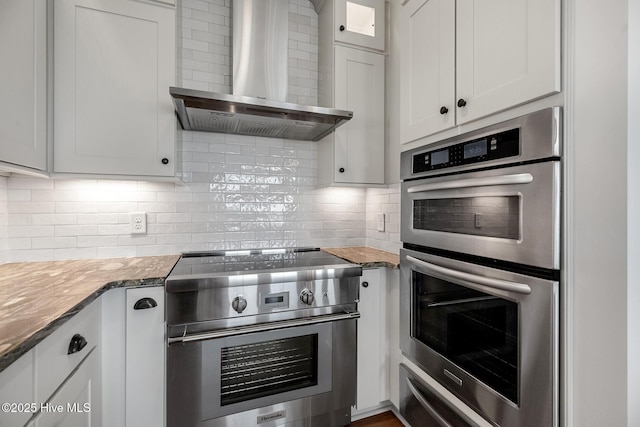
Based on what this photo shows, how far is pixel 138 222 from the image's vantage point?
70.9 inches

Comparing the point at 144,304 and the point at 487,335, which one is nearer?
the point at 487,335

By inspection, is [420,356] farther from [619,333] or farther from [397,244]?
[619,333]

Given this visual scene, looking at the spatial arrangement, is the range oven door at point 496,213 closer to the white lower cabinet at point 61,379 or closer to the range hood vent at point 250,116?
the range hood vent at point 250,116

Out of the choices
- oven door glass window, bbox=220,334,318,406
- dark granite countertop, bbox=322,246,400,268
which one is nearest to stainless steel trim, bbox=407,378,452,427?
Result: oven door glass window, bbox=220,334,318,406

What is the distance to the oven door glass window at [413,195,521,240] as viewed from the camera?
1014 mm

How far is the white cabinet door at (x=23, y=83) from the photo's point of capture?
1074 mm

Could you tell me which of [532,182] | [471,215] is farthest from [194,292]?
[532,182]

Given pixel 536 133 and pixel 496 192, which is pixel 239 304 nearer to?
pixel 496 192

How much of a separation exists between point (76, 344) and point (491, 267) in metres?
1.47

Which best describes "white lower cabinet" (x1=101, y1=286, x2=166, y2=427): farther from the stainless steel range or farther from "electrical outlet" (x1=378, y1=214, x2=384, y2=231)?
"electrical outlet" (x1=378, y1=214, x2=384, y2=231)

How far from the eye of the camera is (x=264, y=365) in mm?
1459

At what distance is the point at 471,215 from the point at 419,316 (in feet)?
2.01

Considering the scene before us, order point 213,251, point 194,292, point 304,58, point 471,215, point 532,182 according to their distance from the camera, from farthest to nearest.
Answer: point 304,58
point 213,251
point 194,292
point 471,215
point 532,182

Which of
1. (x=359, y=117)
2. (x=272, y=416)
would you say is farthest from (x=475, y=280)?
(x=359, y=117)
